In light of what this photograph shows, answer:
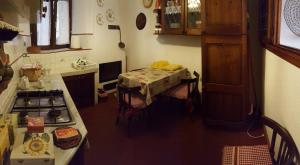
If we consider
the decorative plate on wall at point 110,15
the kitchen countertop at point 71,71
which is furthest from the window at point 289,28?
the decorative plate on wall at point 110,15

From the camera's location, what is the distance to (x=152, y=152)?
3.01m

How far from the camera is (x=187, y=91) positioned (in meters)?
4.07

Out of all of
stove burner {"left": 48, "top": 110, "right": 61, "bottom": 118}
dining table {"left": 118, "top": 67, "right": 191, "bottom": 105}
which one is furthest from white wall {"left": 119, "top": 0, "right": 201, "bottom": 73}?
stove burner {"left": 48, "top": 110, "right": 61, "bottom": 118}

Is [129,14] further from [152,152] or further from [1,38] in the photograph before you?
[1,38]

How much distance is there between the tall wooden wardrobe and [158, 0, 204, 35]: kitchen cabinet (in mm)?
586

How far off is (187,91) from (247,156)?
2238 millimetres

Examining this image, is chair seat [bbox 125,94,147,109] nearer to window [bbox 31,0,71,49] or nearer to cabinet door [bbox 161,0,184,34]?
cabinet door [bbox 161,0,184,34]

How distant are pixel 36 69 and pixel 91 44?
6.77ft

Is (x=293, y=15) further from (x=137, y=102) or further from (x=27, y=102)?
(x=137, y=102)

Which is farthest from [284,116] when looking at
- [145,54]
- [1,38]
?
[145,54]

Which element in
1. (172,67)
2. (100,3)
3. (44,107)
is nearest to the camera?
(44,107)

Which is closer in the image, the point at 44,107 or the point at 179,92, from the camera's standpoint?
the point at 44,107

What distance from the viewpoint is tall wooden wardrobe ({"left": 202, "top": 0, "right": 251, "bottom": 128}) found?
326 centimetres

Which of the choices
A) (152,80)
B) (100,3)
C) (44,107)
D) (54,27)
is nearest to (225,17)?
(152,80)
